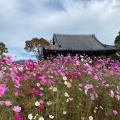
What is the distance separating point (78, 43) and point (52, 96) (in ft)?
69.4

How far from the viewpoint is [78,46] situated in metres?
23.4

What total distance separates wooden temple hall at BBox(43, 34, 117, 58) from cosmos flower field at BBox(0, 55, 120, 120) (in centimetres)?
1256

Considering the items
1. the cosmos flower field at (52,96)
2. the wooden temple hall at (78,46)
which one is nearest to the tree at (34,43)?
the wooden temple hall at (78,46)

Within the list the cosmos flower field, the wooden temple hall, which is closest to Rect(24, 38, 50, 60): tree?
the wooden temple hall

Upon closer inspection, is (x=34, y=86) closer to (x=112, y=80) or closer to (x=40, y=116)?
(x=40, y=116)

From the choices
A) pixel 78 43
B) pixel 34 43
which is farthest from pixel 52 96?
pixel 34 43

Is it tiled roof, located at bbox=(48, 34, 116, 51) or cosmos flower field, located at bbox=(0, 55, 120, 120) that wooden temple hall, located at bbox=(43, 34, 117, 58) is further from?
A: cosmos flower field, located at bbox=(0, 55, 120, 120)

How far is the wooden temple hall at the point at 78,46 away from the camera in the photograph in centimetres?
2049

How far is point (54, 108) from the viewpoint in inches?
141

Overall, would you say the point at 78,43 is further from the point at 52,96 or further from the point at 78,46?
the point at 52,96

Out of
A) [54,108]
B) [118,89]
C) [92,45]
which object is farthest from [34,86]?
[92,45]

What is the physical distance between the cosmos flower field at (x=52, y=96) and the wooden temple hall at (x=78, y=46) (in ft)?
41.2

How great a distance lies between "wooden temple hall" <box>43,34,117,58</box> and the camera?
2049cm

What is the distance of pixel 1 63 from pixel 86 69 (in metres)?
1.59
